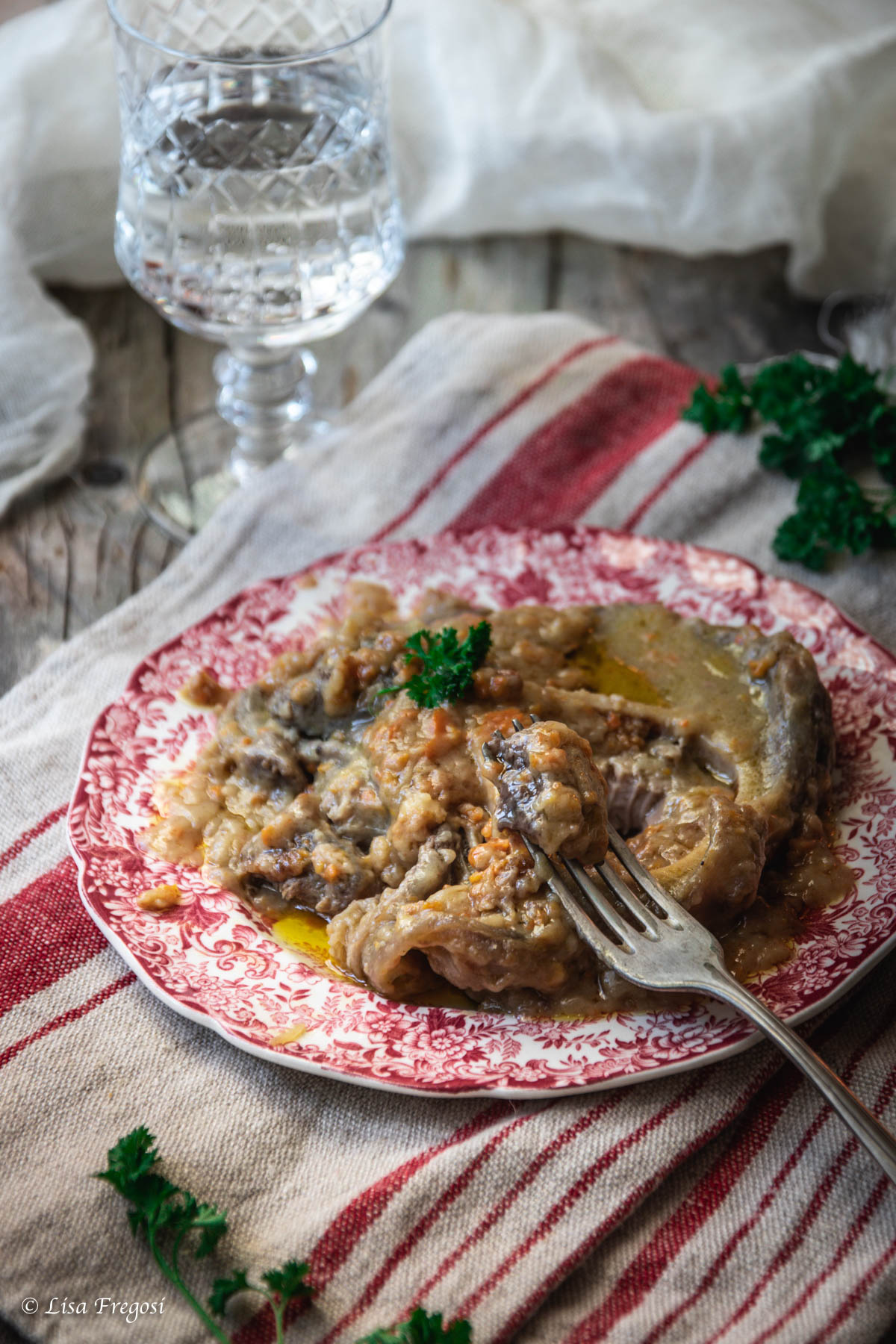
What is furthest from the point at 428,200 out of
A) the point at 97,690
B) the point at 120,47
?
the point at 97,690

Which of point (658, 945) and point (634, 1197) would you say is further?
point (658, 945)

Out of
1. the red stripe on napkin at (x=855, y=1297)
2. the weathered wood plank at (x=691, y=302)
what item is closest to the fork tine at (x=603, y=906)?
the red stripe on napkin at (x=855, y=1297)

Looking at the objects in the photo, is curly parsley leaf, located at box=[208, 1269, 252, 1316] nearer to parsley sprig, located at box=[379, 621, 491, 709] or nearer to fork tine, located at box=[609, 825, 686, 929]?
fork tine, located at box=[609, 825, 686, 929]

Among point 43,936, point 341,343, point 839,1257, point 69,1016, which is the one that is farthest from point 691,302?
point 839,1257

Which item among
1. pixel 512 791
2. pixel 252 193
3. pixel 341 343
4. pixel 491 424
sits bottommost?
pixel 341 343

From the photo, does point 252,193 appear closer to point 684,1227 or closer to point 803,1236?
point 684,1227

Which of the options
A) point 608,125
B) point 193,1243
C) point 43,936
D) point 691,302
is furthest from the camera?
point 691,302

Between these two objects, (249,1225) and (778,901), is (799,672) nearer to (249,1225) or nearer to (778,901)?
(778,901)
